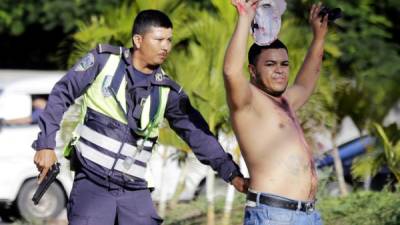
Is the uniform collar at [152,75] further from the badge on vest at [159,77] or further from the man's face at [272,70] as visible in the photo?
the man's face at [272,70]

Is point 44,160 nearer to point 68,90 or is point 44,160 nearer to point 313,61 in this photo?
point 68,90

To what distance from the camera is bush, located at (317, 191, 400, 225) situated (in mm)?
10500

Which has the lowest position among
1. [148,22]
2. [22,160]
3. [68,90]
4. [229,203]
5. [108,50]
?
[229,203]

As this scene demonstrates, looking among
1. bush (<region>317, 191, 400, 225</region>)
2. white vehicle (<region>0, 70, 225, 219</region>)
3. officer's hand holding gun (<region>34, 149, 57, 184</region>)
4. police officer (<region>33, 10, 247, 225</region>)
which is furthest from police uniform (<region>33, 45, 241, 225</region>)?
white vehicle (<region>0, 70, 225, 219</region>)

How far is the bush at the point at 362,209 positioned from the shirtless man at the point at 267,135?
4.09 m

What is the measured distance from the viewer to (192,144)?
7102mm

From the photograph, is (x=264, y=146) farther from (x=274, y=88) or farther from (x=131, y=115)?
(x=131, y=115)

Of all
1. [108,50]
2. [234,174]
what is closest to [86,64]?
[108,50]

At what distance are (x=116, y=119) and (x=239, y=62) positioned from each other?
123cm

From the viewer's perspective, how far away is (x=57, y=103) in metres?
6.93

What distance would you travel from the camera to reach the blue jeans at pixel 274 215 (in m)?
6.14

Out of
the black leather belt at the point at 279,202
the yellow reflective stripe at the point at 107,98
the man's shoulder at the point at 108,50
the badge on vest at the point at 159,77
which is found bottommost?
the black leather belt at the point at 279,202

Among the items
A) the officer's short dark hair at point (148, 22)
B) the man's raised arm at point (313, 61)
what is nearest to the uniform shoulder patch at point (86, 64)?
the officer's short dark hair at point (148, 22)

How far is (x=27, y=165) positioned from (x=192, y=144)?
7.18 metres
